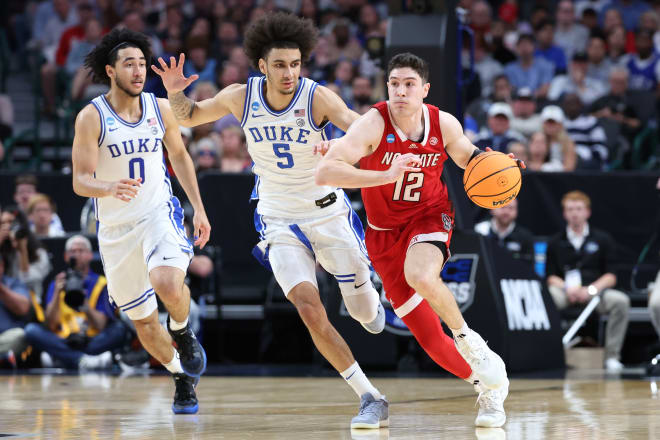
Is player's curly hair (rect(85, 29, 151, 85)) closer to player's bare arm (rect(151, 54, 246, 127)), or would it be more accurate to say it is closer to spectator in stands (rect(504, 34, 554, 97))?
player's bare arm (rect(151, 54, 246, 127))

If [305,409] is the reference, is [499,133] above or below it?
above

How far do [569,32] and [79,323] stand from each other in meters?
7.88

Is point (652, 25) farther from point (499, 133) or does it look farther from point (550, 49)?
point (499, 133)

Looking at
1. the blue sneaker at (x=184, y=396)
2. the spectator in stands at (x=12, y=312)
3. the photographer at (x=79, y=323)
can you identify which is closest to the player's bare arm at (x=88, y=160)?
Answer: the blue sneaker at (x=184, y=396)

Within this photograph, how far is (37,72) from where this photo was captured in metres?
14.8

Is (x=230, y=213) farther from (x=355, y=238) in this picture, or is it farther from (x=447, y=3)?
(x=355, y=238)

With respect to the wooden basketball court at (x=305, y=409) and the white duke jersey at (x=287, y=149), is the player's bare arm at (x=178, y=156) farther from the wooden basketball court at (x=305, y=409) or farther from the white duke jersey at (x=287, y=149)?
the wooden basketball court at (x=305, y=409)

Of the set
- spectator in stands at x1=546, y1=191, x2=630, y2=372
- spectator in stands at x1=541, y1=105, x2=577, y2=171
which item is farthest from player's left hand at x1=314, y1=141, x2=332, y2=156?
spectator in stands at x1=541, y1=105, x2=577, y2=171

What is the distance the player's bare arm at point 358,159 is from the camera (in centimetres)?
565

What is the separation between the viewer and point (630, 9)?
15.4 m

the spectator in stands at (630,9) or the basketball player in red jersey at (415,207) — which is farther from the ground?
the spectator in stands at (630,9)

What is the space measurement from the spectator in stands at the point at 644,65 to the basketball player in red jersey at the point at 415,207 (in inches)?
328

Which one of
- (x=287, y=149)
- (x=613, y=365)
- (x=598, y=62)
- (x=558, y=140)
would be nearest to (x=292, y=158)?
(x=287, y=149)

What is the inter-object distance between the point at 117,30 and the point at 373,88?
6800mm
